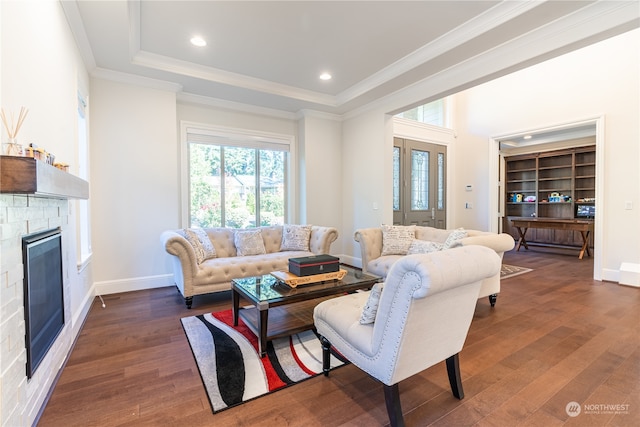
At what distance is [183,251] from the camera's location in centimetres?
322

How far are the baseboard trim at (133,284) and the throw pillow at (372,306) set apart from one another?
136 inches

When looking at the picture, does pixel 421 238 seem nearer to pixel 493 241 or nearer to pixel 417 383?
pixel 493 241

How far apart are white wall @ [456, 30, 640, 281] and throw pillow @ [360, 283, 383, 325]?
4.70 m

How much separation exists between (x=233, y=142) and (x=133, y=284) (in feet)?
8.35

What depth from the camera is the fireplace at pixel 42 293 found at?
1.51 meters

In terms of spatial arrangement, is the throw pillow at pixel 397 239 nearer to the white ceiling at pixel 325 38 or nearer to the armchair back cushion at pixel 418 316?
the white ceiling at pixel 325 38

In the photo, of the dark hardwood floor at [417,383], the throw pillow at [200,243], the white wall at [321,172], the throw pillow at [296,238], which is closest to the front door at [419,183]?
the white wall at [321,172]

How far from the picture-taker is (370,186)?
16.7 ft

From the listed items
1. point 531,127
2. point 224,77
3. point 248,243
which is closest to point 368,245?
point 248,243

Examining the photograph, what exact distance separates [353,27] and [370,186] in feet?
8.45

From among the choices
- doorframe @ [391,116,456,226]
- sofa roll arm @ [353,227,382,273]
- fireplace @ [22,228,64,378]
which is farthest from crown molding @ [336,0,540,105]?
fireplace @ [22,228,64,378]

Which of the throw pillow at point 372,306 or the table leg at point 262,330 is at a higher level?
the throw pillow at point 372,306

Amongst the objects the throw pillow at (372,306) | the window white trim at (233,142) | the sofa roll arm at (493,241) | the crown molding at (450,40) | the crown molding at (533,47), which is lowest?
the throw pillow at (372,306)

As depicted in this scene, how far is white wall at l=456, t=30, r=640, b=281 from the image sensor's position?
412 centimetres
